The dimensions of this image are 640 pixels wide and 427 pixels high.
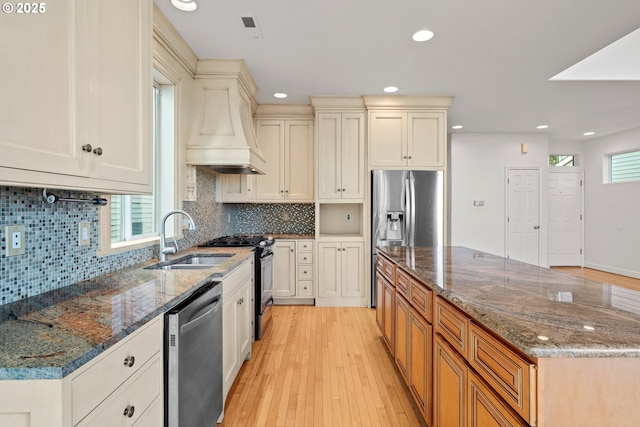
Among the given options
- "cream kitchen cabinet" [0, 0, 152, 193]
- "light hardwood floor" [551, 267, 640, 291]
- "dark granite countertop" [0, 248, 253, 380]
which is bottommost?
"light hardwood floor" [551, 267, 640, 291]

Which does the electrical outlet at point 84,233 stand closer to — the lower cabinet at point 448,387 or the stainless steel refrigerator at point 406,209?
the lower cabinet at point 448,387

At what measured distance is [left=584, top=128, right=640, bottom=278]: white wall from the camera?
5531 millimetres

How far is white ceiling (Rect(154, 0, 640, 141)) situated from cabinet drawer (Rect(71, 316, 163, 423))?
216 cm

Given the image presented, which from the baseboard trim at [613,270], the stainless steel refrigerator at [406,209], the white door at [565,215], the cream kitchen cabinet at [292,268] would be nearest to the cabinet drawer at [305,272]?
the cream kitchen cabinet at [292,268]

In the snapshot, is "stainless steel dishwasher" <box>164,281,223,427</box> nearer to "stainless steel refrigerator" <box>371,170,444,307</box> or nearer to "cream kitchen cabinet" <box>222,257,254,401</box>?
"cream kitchen cabinet" <box>222,257,254,401</box>

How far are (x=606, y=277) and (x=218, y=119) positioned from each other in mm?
7115

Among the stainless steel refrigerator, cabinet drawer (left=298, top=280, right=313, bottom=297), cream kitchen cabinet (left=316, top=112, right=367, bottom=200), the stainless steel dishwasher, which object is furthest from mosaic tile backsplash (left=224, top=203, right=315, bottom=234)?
the stainless steel dishwasher

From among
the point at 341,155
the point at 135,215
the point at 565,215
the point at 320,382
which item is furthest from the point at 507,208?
the point at 135,215

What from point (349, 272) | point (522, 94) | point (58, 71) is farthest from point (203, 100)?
point (522, 94)

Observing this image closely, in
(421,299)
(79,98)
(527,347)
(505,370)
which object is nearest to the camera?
(527,347)

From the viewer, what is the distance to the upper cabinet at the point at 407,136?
396 cm

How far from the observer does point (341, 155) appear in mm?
4020

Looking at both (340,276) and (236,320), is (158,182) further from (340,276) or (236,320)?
(340,276)

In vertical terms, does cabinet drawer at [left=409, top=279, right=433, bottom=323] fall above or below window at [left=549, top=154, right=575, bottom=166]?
below
